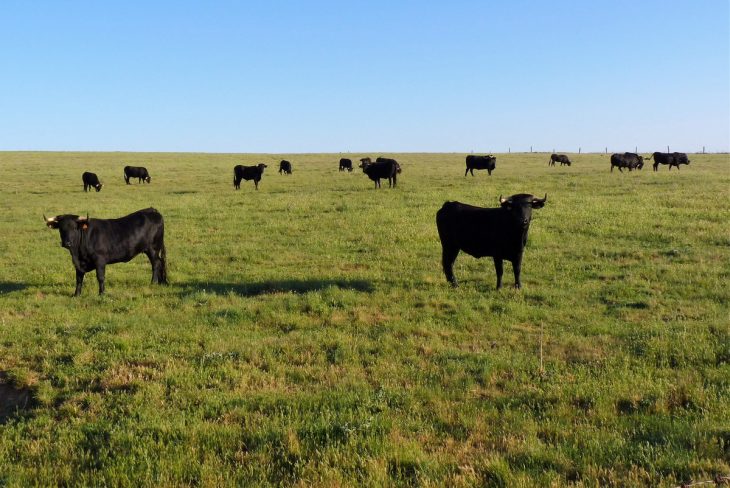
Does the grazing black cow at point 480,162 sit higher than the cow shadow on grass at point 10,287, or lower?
higher

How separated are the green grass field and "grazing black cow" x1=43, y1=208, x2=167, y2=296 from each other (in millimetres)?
555

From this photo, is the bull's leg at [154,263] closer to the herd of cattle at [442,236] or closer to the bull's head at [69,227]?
the herd of cattle at [442,236]

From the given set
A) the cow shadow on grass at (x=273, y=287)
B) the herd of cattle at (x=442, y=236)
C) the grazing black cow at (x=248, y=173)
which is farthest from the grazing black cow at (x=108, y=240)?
the grazing black cow at (x=248, y=173)

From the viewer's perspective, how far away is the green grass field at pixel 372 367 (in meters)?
A: 4.59

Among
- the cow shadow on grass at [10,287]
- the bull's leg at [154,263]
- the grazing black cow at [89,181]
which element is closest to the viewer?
the cow shadow on grass at [10,287]

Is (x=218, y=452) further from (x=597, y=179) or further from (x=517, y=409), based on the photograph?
(x=597, y=179)

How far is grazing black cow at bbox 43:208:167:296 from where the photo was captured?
11.3m

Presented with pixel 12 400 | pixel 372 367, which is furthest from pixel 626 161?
pixel 12 400

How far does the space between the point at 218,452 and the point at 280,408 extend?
99 centimetres

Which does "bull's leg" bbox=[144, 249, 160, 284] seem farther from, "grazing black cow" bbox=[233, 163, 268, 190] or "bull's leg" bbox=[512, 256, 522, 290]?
"grazing black cow" bbox=[233, 163, 268, 190]

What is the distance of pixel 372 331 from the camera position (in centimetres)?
852

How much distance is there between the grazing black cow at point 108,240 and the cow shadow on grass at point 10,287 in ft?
4.60

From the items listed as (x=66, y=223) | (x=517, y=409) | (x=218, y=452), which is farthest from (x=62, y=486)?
(x=66, y=223)

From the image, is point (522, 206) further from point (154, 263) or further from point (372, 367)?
point (154, 263)
